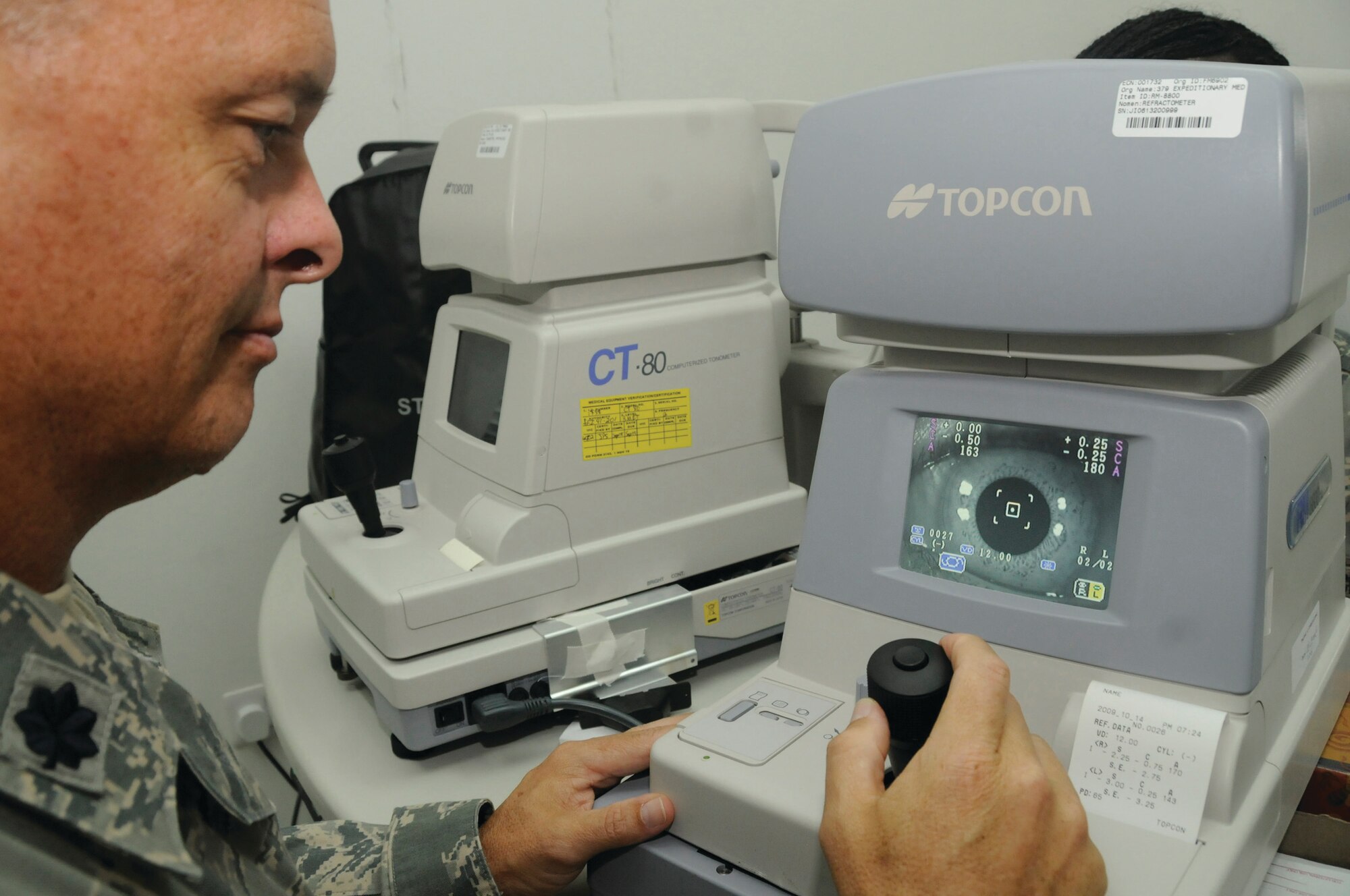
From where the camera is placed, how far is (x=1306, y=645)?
76 centimetres

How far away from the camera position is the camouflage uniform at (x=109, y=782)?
0.51 metres

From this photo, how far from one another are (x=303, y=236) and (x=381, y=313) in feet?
2.90

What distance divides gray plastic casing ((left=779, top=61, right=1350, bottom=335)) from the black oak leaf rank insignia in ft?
1.98

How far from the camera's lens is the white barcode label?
0.62m

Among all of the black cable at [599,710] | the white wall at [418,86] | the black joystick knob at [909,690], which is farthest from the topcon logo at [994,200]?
the white wall at [418,86]

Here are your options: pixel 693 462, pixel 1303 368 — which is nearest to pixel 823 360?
pixel 693 462

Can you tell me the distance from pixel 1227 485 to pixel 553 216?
0.65 m

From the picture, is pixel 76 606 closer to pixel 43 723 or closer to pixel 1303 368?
pixel 43 723

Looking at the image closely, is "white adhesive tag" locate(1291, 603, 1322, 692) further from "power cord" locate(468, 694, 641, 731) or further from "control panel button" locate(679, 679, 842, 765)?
"power cord" locate(468, 694, 641, 731)

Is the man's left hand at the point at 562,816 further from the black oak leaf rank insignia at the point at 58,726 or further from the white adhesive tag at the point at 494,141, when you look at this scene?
the white adhesive tag at the point at 494,141

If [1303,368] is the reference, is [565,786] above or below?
below

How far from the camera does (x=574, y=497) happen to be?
103 centimetres

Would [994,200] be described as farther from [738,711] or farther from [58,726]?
[58,726]

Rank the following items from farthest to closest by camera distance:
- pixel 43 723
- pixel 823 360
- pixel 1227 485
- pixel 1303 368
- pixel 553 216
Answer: pixel 823 360 → pixel 553 216 → pixel 1303 368 → pixel 1227 485 → pixel 43 723
